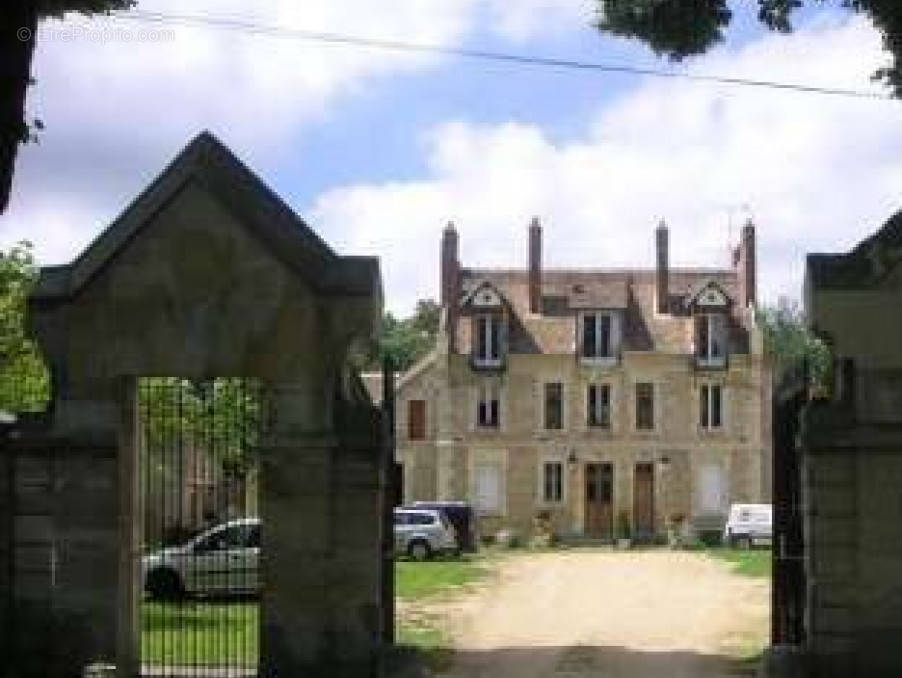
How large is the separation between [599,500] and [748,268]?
11.2 m

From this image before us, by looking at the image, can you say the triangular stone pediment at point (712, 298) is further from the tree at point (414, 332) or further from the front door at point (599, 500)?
the tree at point (414, 332)

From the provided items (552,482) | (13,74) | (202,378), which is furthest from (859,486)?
(552,482)

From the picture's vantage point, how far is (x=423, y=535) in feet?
158

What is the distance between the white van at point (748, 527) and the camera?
190 feet

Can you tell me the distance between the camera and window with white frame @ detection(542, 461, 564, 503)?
6744 centimetres

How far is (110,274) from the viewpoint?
51.7ft

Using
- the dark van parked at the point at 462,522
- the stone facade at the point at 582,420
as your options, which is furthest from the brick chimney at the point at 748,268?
the dark van parked at the point at 462,522

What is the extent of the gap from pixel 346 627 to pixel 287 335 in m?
2.71

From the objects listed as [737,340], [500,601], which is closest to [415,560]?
[500,601]

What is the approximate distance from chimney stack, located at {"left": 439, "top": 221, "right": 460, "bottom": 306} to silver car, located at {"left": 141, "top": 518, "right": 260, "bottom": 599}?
41.0m

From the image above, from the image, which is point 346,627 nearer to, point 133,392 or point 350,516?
point 350,516

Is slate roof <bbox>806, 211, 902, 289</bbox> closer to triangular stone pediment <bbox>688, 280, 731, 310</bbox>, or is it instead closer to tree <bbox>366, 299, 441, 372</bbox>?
triangular stone pediment <bbox>688, 280, 731, 310</bbox>

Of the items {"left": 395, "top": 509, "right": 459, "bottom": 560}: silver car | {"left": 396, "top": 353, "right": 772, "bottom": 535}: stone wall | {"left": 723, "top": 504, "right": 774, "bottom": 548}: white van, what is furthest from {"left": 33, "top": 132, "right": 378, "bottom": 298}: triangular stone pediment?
{"left": 396, "top": 353, "right": 772, "bottom": 535}: stone wall

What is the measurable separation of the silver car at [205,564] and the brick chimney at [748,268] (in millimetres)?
43884
